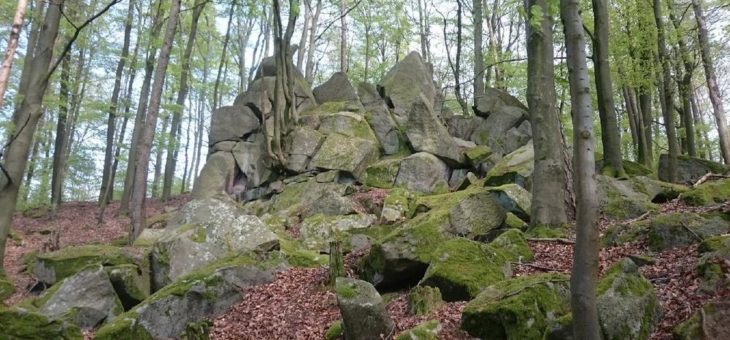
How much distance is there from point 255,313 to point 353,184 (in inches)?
359

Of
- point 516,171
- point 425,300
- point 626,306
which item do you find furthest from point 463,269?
point 516,171

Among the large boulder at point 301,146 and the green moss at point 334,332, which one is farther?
the large boulder at point 301,146

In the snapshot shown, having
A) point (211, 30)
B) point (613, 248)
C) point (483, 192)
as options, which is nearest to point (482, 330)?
point (613, 248)

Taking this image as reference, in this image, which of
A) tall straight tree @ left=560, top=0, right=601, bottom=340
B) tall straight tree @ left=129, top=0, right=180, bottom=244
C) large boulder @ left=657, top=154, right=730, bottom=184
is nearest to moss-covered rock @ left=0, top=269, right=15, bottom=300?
tall straight tree @ left=129, top=0, right=180, bottom=244

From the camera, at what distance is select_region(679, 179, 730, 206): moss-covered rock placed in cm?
877

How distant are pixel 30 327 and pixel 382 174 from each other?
1149 cm

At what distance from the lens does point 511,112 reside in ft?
59.8

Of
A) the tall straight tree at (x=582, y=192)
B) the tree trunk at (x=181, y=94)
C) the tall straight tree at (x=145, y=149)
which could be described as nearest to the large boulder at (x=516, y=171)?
the tall straight tree at (x=582, y=192)

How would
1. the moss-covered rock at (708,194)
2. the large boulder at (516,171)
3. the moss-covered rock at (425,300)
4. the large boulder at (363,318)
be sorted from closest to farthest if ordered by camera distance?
the large boulder at (363,318) < the moss-covered rock at (425,300) < the moss-covered rock at (708,194) < the large boulder at (516,171)

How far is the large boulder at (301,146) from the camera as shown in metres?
17.2

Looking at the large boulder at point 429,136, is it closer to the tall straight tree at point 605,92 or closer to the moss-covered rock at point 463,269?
the tall straight tree at point 605,92

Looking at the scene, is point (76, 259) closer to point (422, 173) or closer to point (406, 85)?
point (422, 173)

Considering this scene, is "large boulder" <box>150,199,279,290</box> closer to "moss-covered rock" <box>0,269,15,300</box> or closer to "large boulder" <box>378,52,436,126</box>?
"moss-covered rock" <box>0,269,15,300</box>

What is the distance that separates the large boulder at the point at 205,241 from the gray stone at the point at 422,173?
647cm
